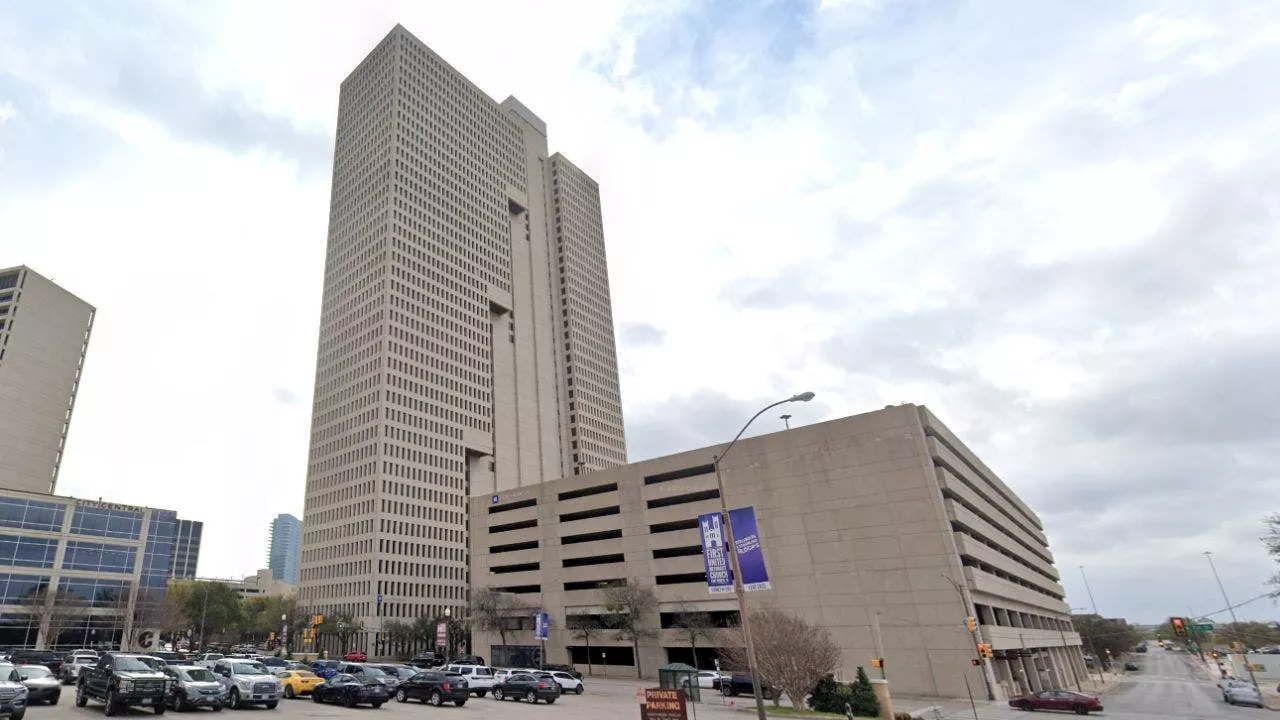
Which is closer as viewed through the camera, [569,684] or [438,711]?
[438,711]

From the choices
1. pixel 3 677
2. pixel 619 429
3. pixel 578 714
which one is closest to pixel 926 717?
pixel 578 714

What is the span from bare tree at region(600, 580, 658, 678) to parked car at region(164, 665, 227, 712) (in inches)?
1768

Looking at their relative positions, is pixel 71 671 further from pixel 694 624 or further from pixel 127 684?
pixel 694 624

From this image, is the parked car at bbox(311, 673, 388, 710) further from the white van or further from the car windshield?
the white van

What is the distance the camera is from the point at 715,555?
998 inches

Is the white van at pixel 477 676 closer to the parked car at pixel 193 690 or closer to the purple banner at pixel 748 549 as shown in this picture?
the parked car at pixel 193 690

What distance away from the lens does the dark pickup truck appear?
2483 cm

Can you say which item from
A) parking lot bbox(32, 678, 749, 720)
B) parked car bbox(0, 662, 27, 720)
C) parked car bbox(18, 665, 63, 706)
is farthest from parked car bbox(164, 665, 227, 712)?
parked car bbox(18, 665, 63, 706)

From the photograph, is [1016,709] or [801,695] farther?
[1016,709]

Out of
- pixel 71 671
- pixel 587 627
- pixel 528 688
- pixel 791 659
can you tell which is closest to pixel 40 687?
pixel 71 671

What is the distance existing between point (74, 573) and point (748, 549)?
11755 cm

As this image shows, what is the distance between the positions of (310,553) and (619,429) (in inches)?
3306

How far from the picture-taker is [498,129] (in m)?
176

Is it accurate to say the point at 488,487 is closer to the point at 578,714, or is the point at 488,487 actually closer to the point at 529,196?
the point at 529,196
